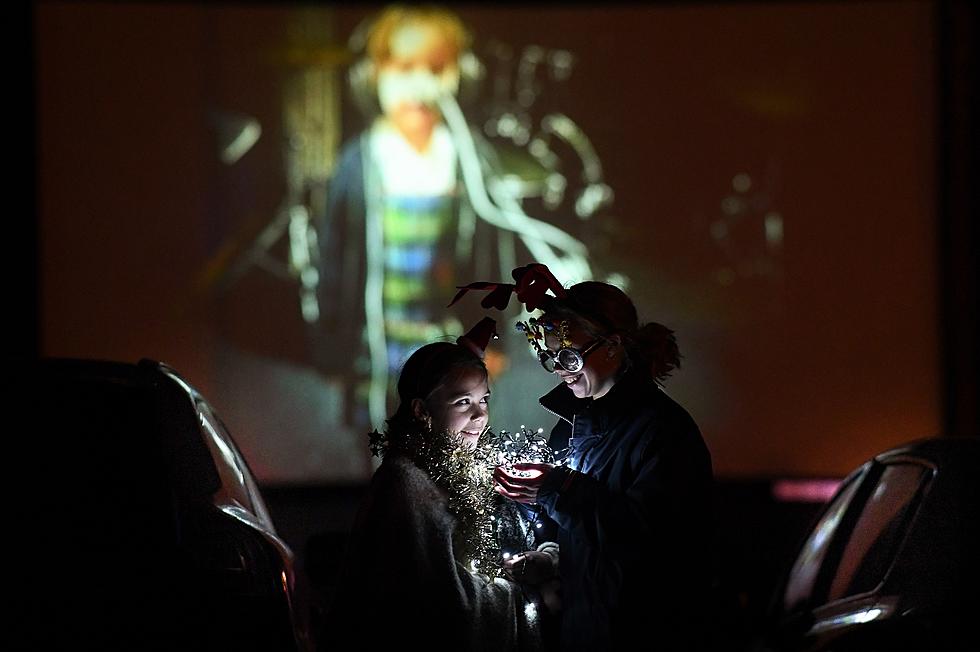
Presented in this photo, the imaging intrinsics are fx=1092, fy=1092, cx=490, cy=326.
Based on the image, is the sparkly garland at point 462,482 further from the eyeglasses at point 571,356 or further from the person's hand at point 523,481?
the eyeglasses at point 571,356

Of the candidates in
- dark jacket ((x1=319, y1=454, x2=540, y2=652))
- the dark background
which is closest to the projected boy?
the dark background

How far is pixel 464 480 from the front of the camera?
2.32 m

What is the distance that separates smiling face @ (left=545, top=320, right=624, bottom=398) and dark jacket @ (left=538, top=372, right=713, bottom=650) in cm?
6

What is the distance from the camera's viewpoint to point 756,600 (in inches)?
189

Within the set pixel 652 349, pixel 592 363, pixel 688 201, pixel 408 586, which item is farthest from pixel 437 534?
pixel 688 201

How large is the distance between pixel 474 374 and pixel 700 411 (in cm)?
396

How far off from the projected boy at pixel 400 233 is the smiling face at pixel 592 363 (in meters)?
3.50

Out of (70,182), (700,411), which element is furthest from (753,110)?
(70,182)

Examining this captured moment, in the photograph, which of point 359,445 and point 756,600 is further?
point 359,445

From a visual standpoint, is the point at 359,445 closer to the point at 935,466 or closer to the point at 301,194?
the point at 301,194

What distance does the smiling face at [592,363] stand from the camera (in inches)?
94.4

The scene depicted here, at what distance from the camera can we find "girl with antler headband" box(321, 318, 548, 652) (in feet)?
7.16

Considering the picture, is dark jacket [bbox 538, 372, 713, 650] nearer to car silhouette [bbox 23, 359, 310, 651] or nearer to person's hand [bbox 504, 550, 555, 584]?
person's hand [bbox 504, 550, 555, 584]

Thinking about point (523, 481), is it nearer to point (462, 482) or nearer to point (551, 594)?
point (462, 482)
